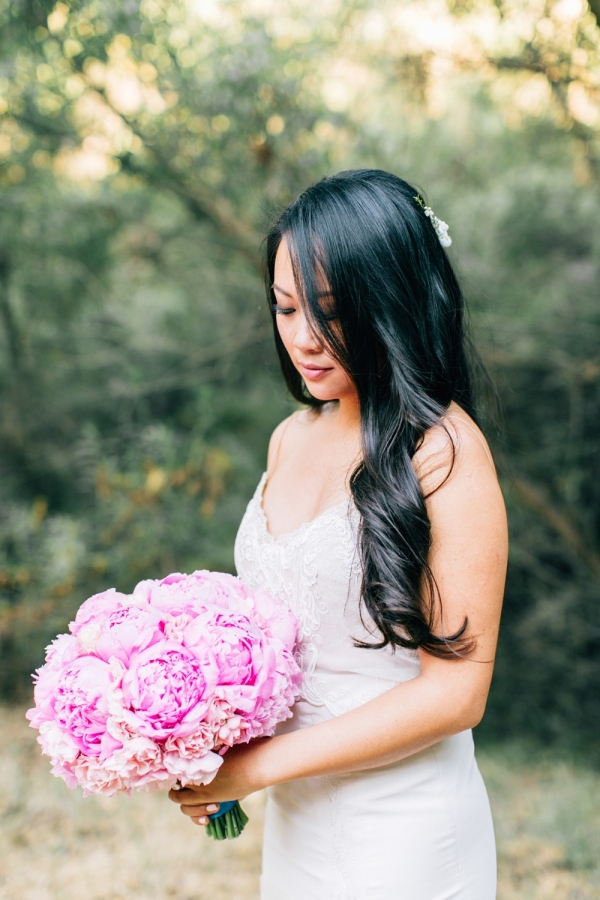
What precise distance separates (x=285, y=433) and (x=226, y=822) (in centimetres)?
108

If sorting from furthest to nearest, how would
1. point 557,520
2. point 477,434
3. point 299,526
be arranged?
point 557,520
point 299,526
point 477,434

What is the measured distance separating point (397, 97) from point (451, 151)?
1.13 meters

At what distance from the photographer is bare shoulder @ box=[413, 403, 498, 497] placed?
146 centimetres

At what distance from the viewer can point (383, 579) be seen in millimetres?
1484

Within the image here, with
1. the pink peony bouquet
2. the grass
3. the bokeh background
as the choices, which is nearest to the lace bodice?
the pink peony bouquet

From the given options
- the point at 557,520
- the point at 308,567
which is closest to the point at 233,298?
the point at 557,520

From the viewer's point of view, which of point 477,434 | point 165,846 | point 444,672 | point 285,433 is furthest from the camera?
point 165,846

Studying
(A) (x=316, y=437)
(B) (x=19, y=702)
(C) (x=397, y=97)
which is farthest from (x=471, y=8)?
(B) (x=19, y=702)

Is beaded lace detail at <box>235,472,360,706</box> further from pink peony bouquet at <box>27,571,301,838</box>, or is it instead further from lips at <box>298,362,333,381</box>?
lips at <box>298,362,333,381</box>

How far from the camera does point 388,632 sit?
150 cm

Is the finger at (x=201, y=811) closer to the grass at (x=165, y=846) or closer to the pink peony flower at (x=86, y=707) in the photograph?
the pink peony flower at (x=86, y=707)

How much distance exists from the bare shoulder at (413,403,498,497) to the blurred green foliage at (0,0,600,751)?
2316 millimetres

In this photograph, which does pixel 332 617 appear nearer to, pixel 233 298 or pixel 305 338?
pixel 305 338

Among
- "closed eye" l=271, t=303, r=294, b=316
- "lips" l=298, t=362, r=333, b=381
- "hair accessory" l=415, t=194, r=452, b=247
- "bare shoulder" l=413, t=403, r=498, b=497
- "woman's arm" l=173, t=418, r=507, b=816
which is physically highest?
"hair accessory" l=415, t=194, r=452, b=247
